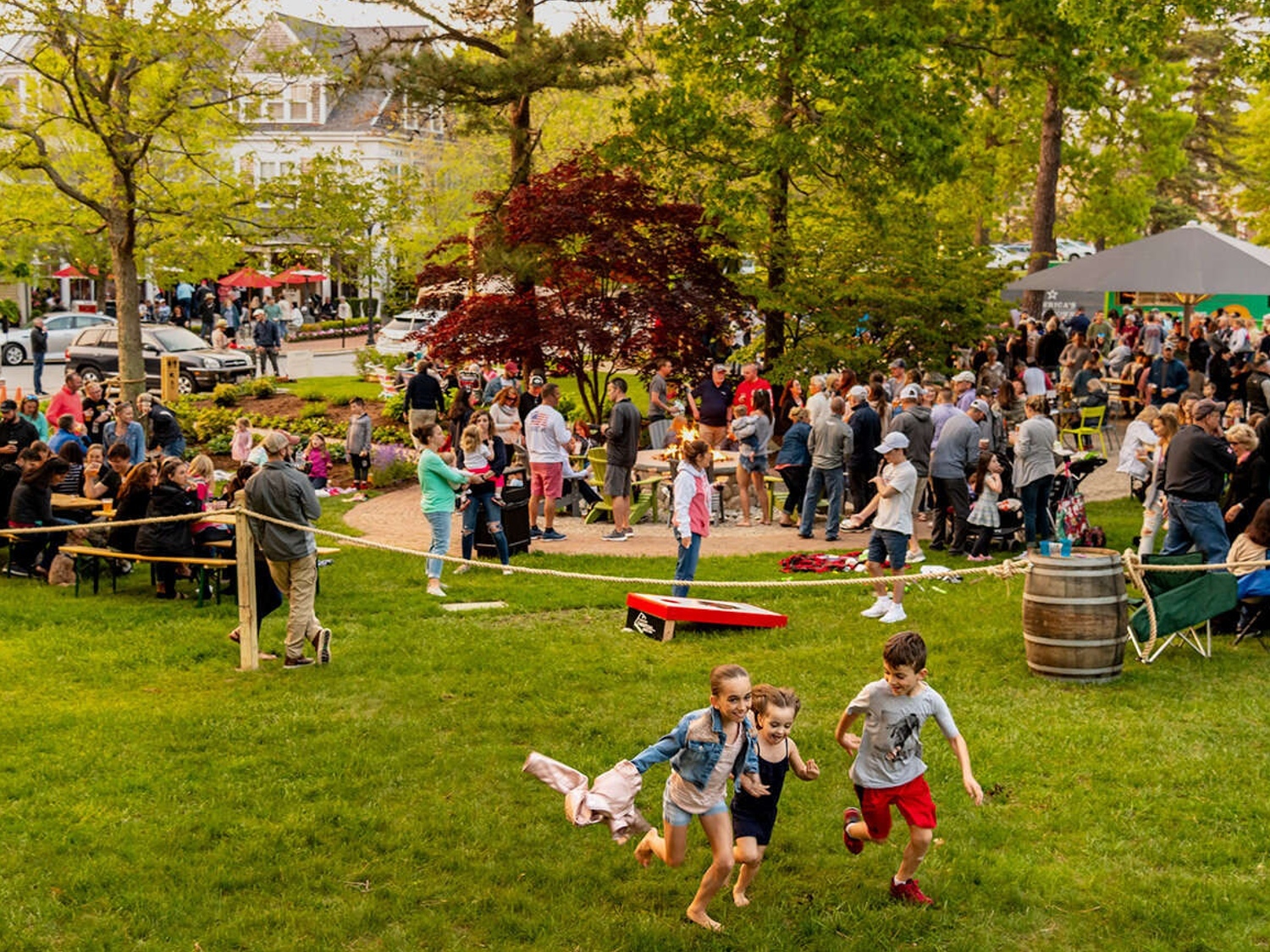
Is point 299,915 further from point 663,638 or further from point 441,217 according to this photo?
point 441,217

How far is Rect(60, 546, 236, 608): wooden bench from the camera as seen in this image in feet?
42.9

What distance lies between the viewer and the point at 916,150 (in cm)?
2069

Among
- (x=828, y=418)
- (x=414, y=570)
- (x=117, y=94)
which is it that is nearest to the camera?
(x=414, y=570)

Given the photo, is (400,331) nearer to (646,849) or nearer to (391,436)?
(391,436)

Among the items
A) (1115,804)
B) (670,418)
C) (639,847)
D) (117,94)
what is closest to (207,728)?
(639,847)

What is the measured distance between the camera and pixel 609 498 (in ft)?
56.7

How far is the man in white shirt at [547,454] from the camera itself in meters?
16.4

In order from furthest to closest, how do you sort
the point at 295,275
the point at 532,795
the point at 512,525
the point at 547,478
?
1. the point at 295,275
2. the point at 547,478
3. the point at 512,525
4. the point at 532,795

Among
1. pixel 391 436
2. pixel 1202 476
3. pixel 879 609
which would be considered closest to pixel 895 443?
pixel 879 609

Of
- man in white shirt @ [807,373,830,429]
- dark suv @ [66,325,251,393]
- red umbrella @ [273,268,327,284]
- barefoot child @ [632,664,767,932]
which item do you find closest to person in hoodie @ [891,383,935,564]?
man in white shirt @ [807,373,830,429]

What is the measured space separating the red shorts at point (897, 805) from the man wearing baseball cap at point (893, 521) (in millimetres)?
4960

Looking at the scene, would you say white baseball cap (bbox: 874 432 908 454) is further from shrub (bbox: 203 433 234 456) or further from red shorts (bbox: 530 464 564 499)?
shrub (bbox: 203 433 234 456)

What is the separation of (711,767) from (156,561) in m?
8.36

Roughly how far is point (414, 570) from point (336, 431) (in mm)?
10417
